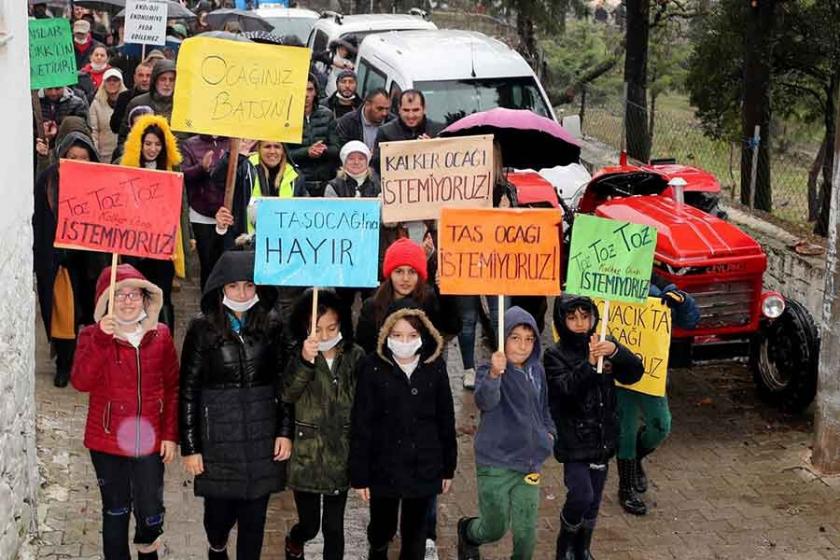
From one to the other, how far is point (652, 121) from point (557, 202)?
7.05 m

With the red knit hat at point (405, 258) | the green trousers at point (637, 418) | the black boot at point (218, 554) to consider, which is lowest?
the black boot at point (218, 554)

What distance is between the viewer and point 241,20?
68.8ft

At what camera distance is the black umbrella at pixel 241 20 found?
20.7 m

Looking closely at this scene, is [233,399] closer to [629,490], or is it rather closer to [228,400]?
[228,400]

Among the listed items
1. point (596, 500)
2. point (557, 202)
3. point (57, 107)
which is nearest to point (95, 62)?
point (57, 107)

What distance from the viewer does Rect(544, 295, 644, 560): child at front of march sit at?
7.30 metres

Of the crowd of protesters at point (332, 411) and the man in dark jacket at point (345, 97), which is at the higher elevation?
the man in dark jacket at point (345, 97)

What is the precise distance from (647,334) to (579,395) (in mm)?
1044

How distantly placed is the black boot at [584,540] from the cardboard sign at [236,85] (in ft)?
10.0

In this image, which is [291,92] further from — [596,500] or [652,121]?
[652,121]

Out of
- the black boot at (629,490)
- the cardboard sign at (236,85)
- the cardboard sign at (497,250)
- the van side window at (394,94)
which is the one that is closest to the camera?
the cardboard sign at (497,250)

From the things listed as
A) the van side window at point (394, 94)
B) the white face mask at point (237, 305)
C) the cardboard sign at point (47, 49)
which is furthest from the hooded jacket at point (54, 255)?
the van side window at point (394, 94)

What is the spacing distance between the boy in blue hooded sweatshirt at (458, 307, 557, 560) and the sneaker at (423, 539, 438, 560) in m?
0.71

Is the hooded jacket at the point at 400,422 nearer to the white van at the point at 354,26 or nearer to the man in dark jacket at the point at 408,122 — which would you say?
the man in dark jacket at the point at 408,122
